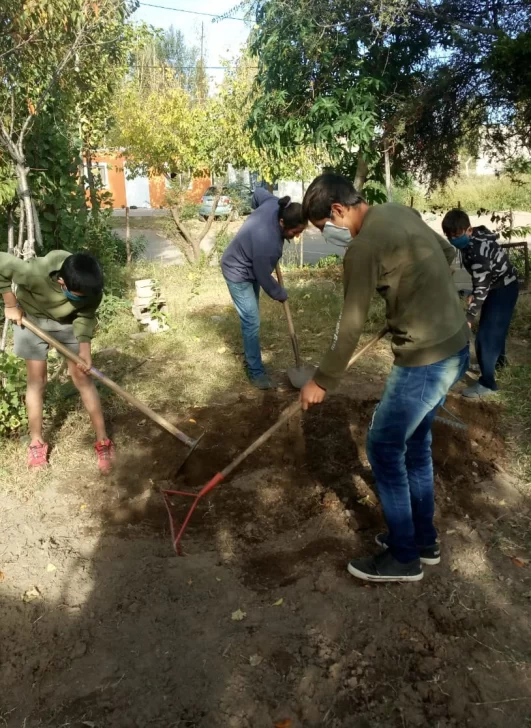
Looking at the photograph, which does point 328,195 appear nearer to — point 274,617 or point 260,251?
point 274,617

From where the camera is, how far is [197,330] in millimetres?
6820

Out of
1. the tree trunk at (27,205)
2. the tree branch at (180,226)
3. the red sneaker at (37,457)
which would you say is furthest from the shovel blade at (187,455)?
the tree branch at (180,226)

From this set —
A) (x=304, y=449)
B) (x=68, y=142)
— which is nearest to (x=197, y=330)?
(x=68, y=142)

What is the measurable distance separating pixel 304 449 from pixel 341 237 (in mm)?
2109

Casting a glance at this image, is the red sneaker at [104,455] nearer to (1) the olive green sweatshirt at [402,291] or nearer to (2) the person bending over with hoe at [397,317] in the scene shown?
(2) the person bending over with hoe at [397,317]

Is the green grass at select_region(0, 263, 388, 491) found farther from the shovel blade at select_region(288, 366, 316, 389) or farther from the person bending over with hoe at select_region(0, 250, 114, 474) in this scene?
the shovel blade at select_region(288, 366, 316, 389)

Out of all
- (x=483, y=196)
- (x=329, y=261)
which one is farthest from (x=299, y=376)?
(x=483, y=196)

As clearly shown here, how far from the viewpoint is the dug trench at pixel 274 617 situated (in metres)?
2.19

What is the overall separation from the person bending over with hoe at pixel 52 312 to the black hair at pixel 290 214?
1.62m

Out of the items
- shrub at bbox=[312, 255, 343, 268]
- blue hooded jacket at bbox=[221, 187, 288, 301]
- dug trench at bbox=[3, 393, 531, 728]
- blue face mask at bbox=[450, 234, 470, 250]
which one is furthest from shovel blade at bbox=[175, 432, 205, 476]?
shrub at bbox=[312, 255, 343, 268]

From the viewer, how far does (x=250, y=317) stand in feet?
16.5

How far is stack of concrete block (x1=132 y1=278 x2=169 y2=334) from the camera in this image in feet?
22.0

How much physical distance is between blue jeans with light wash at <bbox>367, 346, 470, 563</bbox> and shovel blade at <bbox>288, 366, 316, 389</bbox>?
225 centimetres

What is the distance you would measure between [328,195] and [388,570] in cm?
180
